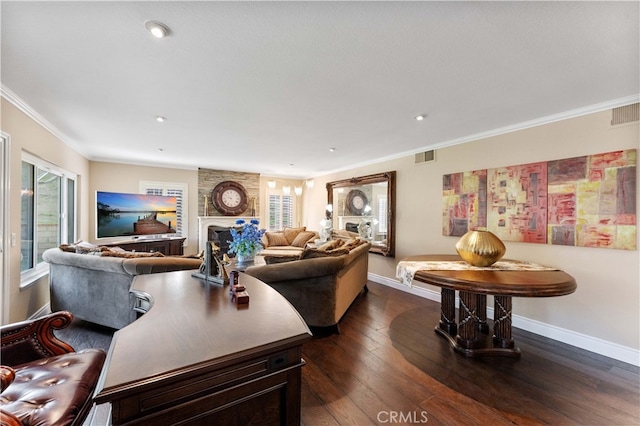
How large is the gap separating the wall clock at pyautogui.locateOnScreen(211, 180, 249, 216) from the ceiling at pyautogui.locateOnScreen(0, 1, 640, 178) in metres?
3.07

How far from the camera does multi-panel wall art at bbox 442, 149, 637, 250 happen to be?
2535 mm

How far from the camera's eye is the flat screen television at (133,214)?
16.0 feet

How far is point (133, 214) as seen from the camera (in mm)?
5176

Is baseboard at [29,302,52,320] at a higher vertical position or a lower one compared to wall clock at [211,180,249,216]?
lower

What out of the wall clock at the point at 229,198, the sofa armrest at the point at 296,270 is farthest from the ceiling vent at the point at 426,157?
the wall clock at the point at 229,198

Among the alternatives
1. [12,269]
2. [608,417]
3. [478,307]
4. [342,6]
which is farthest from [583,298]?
[12,269]

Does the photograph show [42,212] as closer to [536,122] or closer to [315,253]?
[315,253]

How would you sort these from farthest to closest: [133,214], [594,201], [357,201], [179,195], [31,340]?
[179,195] < [357,201] < [133,214] < [594,201] < [31,340]

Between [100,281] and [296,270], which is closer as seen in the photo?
[296,270]

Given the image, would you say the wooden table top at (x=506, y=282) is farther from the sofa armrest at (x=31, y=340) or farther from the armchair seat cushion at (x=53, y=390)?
the sofa armrest at (x=31, y=340)

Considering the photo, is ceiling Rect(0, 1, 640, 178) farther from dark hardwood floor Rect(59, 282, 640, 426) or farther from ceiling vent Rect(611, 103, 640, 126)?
dark hardwood floor Rect(59, 282, 640, 426)

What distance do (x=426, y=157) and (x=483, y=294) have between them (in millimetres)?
2664

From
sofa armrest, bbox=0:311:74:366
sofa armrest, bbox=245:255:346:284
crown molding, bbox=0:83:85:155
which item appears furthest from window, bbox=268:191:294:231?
sofa armrest, bbox=0:311:74:366

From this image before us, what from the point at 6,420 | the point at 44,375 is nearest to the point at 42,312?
the point at 44,375
